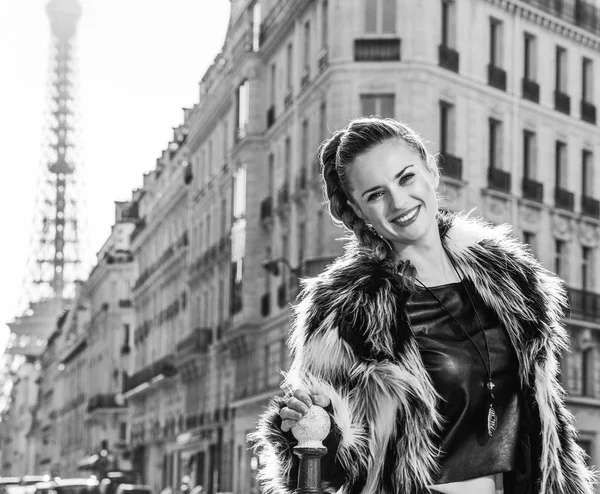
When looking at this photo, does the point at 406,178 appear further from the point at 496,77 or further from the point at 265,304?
the point at 265,304

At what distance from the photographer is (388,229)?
12.1ft

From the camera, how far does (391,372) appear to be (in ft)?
11.3

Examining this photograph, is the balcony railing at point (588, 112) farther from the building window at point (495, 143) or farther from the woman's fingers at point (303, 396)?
the woman's fingers at point (303, 396)

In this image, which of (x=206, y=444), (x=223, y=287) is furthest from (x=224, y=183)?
(x=206, y=444)

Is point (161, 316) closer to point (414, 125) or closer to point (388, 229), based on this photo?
point (414, 125)

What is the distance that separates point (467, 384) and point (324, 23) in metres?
37.7

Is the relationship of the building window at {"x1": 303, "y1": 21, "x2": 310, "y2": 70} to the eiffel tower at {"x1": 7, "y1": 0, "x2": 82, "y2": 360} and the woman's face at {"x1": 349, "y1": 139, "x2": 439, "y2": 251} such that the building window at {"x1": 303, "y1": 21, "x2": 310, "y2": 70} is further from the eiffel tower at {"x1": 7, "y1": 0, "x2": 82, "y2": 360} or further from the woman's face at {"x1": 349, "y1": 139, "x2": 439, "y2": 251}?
the eiffel tower at {"x1": 7, "y1": 0, "x2": 82, "y2": 360}

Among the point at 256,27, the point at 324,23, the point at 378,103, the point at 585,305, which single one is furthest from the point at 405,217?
the point at 256,27

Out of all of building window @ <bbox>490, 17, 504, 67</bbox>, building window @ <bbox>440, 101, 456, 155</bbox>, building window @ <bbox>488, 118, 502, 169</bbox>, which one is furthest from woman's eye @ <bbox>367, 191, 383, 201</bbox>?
building window @ <bbox>490, 17, 504, 67</bbox>

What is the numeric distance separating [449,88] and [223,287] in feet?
58.6

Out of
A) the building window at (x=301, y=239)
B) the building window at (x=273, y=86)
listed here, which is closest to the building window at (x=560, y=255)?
the building window at (x=301, y=239)

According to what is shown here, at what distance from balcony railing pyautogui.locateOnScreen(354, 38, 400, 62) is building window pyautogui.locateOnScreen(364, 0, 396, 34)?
16.8 inches

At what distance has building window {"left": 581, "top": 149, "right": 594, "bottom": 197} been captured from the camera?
146 ft

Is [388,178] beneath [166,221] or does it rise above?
beneath
